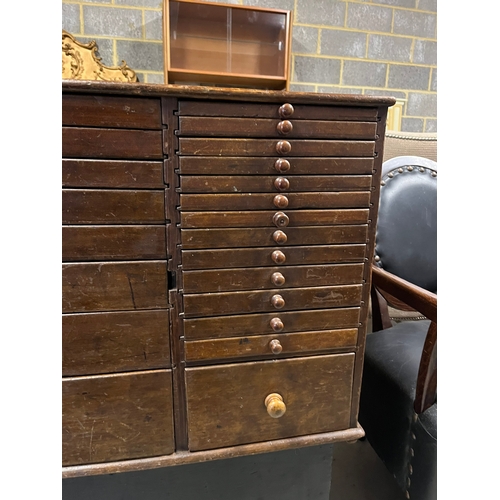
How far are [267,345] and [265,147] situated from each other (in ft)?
1.54

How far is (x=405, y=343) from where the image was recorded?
124 cm

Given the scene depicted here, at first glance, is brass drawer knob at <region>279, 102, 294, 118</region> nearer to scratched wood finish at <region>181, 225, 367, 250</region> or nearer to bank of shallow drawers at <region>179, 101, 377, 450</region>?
bank of shallow drawers at <region>179, 101, 377, 450</region>

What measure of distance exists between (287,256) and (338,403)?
43 cm

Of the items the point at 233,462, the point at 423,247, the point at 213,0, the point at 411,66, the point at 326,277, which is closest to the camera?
the point at 326,277

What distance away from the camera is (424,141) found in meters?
1.51

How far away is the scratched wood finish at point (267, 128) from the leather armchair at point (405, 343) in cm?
48

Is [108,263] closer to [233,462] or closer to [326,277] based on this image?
[326,277]

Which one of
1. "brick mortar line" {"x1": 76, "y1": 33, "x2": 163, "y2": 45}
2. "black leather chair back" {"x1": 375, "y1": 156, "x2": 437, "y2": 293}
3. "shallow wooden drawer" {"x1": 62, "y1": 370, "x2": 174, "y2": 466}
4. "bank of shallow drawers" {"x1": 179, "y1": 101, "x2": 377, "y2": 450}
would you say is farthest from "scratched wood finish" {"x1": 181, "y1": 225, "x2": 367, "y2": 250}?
"brick mortar line" {"x1": 76, "y1": 33, "x2": 163, "y2": 45}

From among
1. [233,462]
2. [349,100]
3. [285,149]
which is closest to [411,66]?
[349,100]

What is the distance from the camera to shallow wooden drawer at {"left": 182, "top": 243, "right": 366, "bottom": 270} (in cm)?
80

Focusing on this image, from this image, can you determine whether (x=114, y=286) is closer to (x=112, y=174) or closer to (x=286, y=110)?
(x=112, y=174)

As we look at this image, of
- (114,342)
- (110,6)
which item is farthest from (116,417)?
(110,6)

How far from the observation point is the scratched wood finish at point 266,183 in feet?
2.51

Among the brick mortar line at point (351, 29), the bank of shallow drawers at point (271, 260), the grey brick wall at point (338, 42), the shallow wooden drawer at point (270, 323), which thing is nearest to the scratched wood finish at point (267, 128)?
the bank of shallow drawers at point (271, 260)
